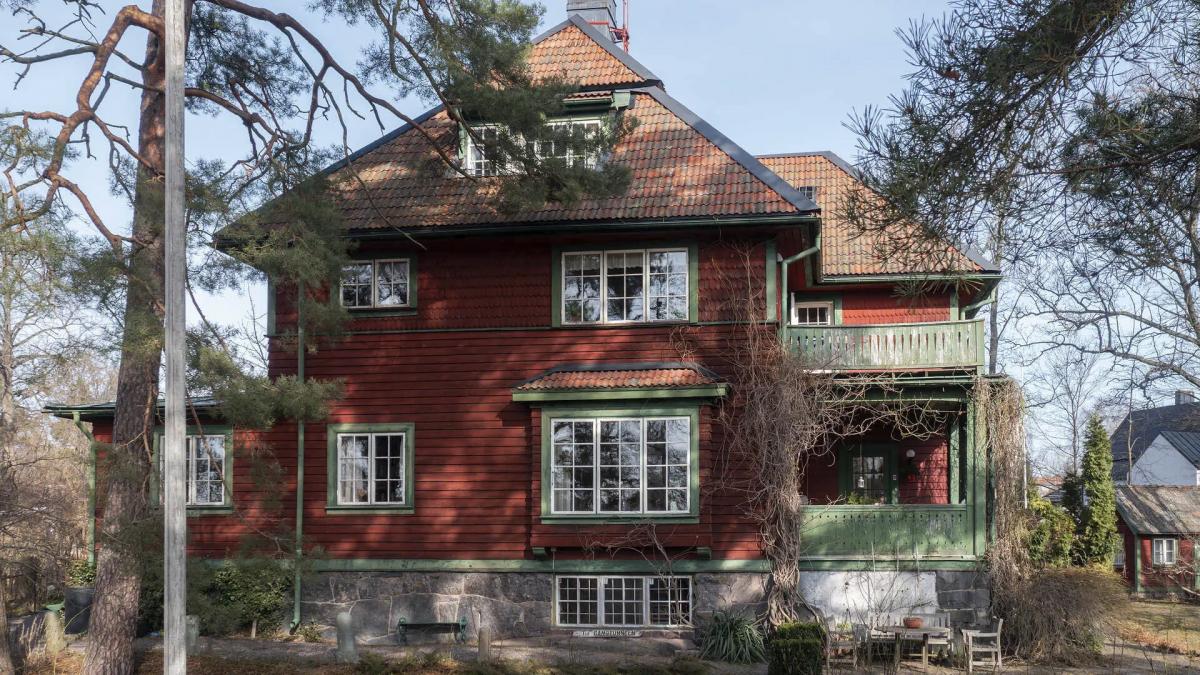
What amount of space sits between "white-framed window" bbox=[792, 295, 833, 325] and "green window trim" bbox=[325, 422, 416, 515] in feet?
27.2

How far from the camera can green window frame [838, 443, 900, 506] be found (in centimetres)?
2217

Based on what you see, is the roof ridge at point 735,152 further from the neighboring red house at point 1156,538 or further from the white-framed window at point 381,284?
the neighboring red house at point 1156,538

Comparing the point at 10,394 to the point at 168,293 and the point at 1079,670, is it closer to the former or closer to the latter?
the point at 168,293

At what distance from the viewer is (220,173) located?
566 inches

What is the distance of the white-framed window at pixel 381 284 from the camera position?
19.2 metres

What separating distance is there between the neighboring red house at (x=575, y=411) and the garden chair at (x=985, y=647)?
597 mm

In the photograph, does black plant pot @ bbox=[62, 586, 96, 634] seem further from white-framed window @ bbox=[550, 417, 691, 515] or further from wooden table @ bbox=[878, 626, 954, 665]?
wooden table @ bbox=[878, 626, 954, 665]

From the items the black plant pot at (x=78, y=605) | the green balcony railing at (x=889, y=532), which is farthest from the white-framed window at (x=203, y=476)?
the green balcony railing at (x=889, y=532)

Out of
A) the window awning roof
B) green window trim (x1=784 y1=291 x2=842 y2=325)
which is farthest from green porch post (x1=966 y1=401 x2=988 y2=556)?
green window trim (x1=784 y1=291 x2=842 y2=325)

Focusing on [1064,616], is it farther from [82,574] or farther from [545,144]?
[82,574]

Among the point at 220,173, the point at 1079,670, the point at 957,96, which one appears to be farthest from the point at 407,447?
the point at 957,96

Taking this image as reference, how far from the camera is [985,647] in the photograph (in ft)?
52.9

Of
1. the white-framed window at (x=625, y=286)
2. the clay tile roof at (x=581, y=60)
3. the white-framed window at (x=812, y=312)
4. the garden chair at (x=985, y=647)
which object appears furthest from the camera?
the white-framed window at (x=812, y=312)

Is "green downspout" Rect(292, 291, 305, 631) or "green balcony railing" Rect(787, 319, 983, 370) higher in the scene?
"green balcony railing" Rect(787, 319, 983, 370)
